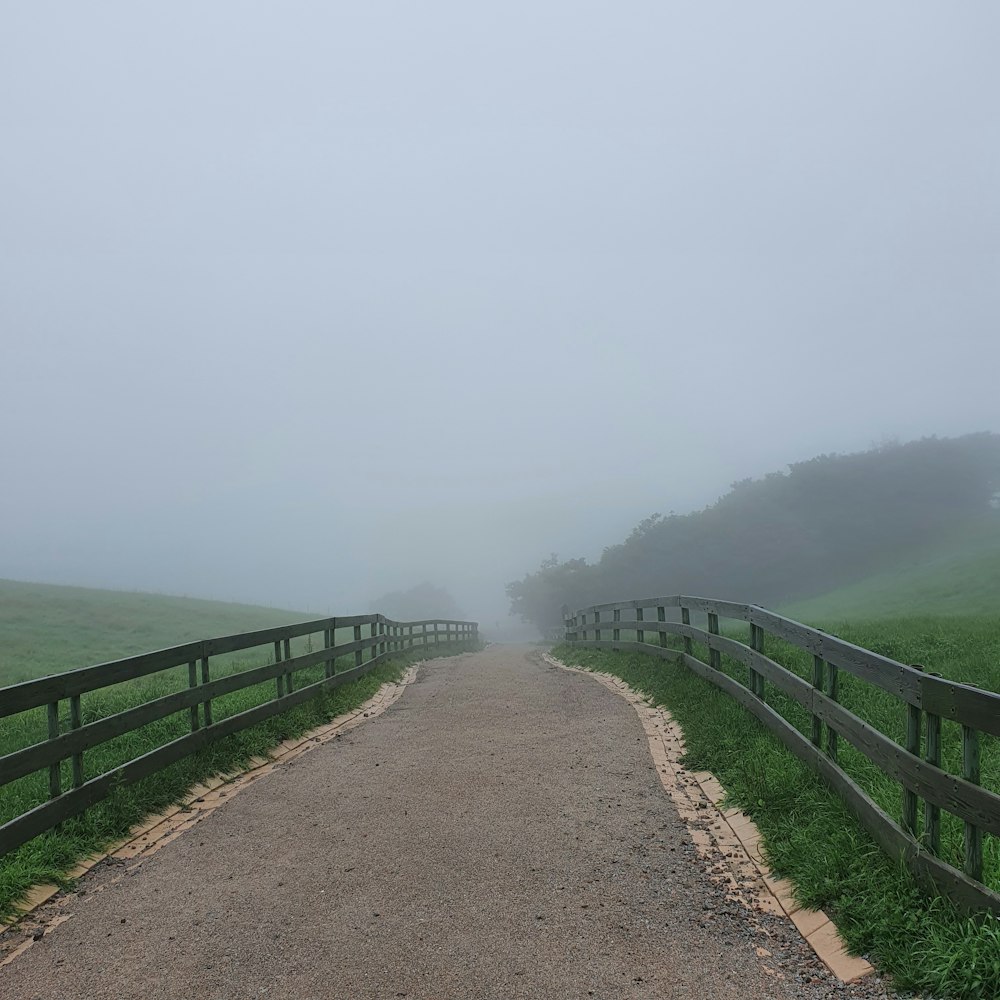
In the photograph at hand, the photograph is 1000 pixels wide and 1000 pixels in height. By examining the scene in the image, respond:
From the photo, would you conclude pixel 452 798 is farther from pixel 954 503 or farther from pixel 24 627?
pixel 954 503

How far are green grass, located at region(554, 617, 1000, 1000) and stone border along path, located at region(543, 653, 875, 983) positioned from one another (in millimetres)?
78

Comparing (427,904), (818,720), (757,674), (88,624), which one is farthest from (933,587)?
(88,624)

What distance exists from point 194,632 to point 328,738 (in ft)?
106

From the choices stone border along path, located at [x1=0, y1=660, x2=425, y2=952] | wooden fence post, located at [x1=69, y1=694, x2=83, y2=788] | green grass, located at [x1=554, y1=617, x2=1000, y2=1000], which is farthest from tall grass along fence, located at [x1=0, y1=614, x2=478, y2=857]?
green grass, located at [x1=554, y1=617, x2=1000, y2=1000]

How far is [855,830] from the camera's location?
4.67 metres

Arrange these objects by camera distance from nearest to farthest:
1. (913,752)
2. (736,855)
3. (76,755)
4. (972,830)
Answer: (972,830), (913,752), (736,855), (76,755)

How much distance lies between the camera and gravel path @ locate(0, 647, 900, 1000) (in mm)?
3625

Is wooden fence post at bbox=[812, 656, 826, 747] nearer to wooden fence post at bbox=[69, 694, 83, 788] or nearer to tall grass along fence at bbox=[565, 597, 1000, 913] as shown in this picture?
tall grass along fence at bbox=[565, 597, 1000, 913]

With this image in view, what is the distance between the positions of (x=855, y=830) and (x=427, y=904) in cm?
253

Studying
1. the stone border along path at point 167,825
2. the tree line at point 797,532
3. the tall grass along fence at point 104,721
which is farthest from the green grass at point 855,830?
the tree line at point 797,532

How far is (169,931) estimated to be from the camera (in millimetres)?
4219

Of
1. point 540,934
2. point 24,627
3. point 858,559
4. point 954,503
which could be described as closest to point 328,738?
point 540,934

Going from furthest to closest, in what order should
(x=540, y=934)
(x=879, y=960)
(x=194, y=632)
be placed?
(x=194, y=632) < (x=540, y=934) < (x=879, y=960)

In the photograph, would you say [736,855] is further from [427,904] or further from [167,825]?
[167,825]
